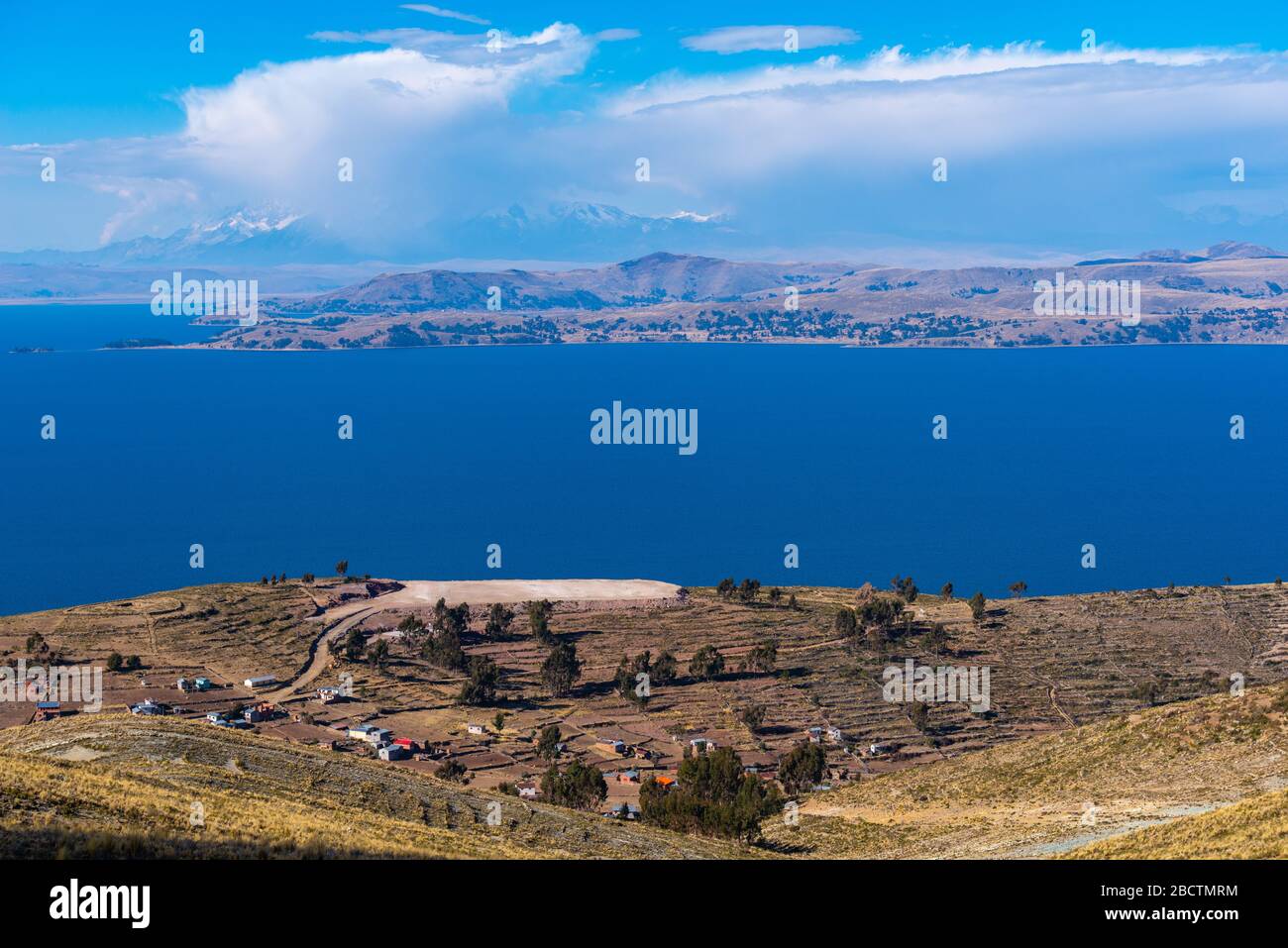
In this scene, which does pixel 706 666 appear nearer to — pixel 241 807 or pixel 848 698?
pixel 848 698

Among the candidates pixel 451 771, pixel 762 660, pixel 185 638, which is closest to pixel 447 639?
pixel 185 638

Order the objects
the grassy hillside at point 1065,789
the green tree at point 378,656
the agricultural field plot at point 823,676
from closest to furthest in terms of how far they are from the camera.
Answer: the grassy hillside at point 1065,789
the agricultural field plot at point 823,676
the green tree at point 378,656

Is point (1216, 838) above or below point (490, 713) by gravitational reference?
above

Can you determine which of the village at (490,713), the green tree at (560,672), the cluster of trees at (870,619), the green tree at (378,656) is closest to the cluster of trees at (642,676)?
the village at (490,713)

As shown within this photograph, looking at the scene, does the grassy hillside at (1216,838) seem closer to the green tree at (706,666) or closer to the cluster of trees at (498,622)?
the green tree at (706,666)

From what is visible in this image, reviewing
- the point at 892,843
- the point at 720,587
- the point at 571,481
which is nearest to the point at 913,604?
the point at 720,587

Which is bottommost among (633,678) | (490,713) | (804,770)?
(490,713)
